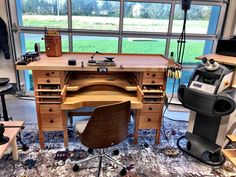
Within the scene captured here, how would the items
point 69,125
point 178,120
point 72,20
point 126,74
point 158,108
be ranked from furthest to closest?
point 72,20 → point 178,120 → point 69,125 → point 126,74 → point 158,108

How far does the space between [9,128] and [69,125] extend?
87 cm

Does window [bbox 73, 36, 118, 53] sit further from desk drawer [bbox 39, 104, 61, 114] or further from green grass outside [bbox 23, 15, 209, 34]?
desk drawer [bbox 39, 104, 61, 114]

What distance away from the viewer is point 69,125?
8.99 ft

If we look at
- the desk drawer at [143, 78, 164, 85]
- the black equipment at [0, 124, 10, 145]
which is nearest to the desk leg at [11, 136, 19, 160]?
the black equipment at [0, 124, 10, 145]

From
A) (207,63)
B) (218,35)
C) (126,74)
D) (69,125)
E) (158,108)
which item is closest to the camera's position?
(207,63)

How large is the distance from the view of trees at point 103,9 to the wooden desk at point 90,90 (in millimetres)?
1425

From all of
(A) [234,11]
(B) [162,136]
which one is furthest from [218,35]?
(B) [162,136]

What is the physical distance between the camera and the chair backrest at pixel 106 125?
149 centimetres

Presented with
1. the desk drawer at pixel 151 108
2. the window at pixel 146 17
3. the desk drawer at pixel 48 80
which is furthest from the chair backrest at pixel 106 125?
the window at pixel 146 17

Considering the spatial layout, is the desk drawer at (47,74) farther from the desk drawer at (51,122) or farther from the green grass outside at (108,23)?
the green grass outside at (108,23)

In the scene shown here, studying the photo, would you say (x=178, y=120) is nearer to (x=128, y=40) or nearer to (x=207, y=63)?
(x=207, y=63)

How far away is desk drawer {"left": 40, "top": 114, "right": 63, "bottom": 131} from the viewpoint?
212 centimetres

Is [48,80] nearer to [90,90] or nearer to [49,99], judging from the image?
[49,99]

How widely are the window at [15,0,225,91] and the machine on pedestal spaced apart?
5.44ft
